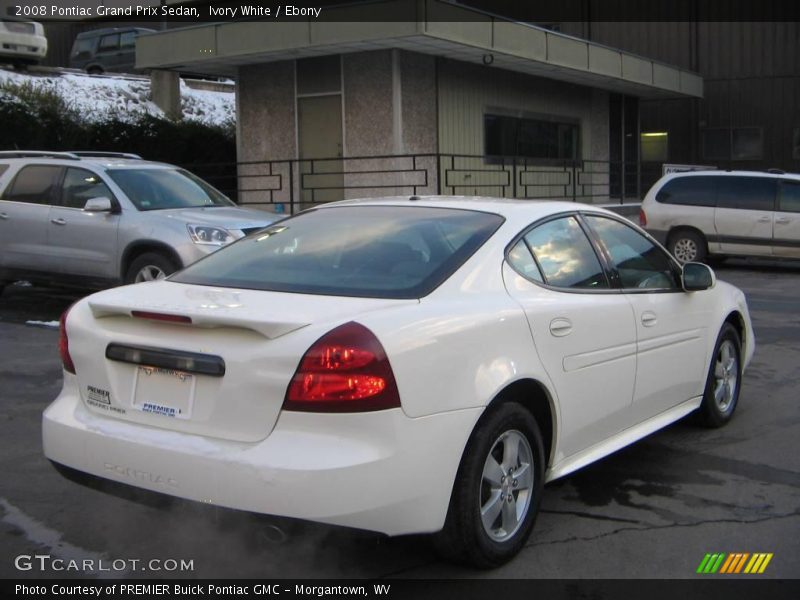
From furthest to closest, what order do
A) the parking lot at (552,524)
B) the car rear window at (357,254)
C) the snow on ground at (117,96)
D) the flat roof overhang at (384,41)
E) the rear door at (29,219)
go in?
the snow on ground at (117,96) < the flat roof overhang at (384,41) < the rear door at (29,219) < the car rear window at (357,254) < the parking lot at (552,524)

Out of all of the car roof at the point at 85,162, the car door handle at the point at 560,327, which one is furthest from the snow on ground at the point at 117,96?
the car door handle at the point at 560,327

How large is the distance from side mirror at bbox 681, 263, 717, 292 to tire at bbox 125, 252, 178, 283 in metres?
5.76

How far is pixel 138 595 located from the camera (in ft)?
12.2

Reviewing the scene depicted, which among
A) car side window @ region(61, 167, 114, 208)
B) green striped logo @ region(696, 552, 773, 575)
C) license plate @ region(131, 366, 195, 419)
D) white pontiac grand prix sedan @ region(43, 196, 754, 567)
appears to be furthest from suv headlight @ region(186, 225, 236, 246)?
green striped logo @ region(696, 552, 773, 575)

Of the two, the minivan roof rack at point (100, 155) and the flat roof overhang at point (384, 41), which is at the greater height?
the flat roof overhang at point (384, 41)

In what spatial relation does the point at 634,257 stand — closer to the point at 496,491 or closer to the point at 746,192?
the point at 496,491

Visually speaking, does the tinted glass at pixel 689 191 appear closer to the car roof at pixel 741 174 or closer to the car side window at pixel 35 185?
the car roof at pixel 741 174

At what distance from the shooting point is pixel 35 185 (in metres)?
10.9

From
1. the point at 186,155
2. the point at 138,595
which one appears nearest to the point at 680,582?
the point at 138,595

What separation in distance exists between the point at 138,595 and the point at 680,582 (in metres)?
2.17

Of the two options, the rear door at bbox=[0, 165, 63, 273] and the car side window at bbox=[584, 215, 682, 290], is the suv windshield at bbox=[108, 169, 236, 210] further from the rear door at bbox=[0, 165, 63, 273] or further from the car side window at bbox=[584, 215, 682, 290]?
the car side window at bbox=[584, 215, 682, 290]

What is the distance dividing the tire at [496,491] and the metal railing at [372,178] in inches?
506

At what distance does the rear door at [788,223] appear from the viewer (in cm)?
1565

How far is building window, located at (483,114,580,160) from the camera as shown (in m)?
21.2
